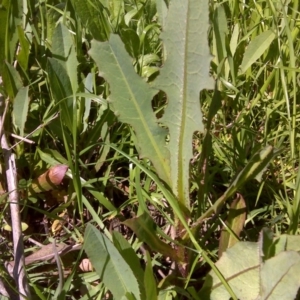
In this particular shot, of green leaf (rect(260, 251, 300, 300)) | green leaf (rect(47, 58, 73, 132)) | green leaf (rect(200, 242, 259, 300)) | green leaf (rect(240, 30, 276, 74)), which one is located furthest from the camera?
green leaf (rect(240, 30, 276, 74))

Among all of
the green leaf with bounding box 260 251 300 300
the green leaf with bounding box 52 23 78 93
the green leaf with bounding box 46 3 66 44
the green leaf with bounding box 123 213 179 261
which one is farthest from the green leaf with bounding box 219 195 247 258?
the green leaf with bounding box 46 3 66 44

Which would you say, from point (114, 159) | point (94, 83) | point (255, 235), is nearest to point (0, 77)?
point (94, 83)

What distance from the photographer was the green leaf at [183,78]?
1086 mm

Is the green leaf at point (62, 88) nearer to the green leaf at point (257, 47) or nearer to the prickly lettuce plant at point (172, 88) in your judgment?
the prickly lettuce plant at point (172, 88)

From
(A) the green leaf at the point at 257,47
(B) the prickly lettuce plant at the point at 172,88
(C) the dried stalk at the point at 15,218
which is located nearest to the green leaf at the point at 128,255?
(B) the prickly lettuce plant at the point at 172,88

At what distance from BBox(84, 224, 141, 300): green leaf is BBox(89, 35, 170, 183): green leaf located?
23 cm

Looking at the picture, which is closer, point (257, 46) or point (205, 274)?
point (205, 274)

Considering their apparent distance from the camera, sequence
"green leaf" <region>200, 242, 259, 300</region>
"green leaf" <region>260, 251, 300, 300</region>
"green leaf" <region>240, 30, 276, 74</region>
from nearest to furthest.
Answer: "green leaf" <region>260, 251, 300, 300</region> → "green leaf" <region>200, 242, 259, 300</region> → "green leaf" <region>240, 30, 276, 74</region>

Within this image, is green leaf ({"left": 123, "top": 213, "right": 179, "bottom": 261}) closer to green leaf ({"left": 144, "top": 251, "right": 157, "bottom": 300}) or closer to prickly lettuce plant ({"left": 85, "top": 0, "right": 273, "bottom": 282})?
prickly lettuce plant ({"left": 85, "top": 0, "right": 273, "bottom": 282})

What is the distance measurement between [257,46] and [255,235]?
24.2 inches

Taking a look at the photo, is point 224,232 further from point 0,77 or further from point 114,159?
point 0,77

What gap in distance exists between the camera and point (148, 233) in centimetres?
115

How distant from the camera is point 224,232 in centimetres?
126

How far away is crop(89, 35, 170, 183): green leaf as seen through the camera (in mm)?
1210
